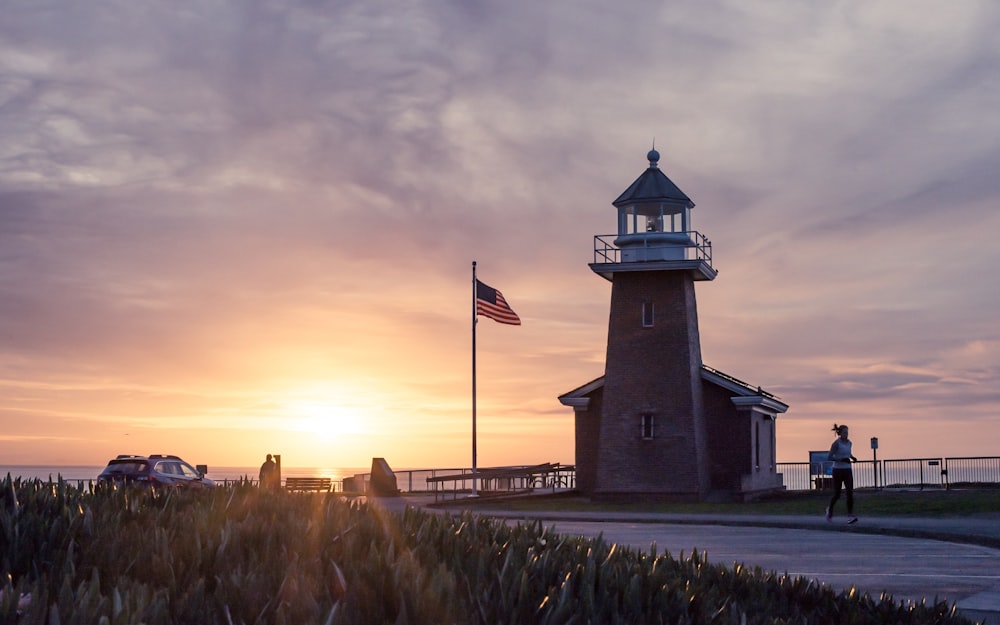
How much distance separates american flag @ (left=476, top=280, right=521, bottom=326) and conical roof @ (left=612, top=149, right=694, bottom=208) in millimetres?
Result: 5985

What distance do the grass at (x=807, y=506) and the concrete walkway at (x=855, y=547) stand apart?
9.64 ft

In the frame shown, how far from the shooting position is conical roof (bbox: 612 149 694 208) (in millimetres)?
41219

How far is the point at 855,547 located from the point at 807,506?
18.2m

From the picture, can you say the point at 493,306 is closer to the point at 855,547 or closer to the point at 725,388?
the point at 725,388

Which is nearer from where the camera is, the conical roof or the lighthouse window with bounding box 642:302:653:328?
the conical roof

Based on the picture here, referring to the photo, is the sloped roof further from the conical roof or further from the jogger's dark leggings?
the jogger's dark leggings

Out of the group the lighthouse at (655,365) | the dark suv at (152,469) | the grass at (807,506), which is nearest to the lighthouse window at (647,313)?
the lighthouse at (655,365)

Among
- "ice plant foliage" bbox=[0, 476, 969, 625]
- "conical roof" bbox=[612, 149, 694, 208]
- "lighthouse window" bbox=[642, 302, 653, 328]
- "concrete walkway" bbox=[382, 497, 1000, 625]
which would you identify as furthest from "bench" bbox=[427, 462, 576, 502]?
"ice plant foliage" bbox=[0, 476, 969, 625]

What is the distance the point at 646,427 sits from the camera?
42500mm

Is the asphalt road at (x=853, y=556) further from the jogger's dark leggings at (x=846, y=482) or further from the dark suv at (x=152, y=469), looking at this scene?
the dark suv at (x=152, y=469)

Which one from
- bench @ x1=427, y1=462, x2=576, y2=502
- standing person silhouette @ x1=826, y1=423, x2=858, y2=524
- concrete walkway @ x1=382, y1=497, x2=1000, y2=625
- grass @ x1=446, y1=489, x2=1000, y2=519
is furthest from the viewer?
bench @ x1=427, y1=462, x2=576, y2=502

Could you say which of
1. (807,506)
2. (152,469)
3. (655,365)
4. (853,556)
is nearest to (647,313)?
(655,365)

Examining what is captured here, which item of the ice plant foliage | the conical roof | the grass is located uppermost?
the conical roof

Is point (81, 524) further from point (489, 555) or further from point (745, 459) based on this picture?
point (745, 459)
